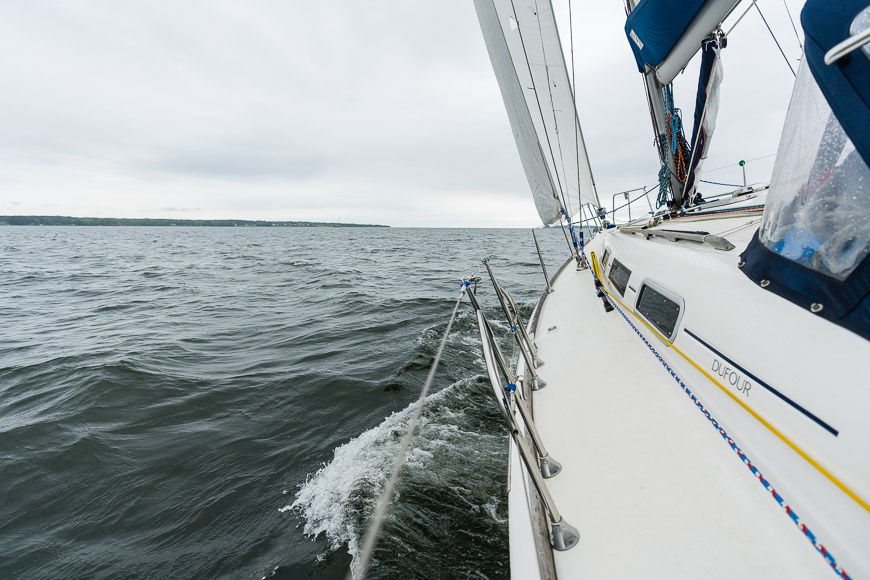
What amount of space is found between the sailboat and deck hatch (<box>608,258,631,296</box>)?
63 centimetres

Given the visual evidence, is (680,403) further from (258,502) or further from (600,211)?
(600,211)

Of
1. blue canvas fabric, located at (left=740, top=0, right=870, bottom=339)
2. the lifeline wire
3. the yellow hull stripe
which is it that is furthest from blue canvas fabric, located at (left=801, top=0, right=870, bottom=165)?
the lifeline wire

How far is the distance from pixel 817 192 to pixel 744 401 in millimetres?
805

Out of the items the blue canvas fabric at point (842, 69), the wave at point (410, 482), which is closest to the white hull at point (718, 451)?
the blue canvas fabric at point (842, 69)

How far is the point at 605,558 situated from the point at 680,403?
100 cm

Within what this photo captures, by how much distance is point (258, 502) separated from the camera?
2.72m

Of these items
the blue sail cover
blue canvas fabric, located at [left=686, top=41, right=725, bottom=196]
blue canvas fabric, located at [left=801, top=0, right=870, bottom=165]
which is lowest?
blue canvas fabric, located at [left=801, top=0, right=870, bottom=165]

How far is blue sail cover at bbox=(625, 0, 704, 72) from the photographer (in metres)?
3.03

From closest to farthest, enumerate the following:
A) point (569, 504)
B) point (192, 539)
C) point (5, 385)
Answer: point (569, 504), point (192, 539), point (5, 385)

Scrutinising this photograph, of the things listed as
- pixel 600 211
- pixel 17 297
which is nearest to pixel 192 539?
pixel 600 211

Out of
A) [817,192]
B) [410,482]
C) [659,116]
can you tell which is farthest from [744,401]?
[659,116]

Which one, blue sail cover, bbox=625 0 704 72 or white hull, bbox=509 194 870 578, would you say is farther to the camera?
Answer: blue sail cover, bbox=625 0 704 72

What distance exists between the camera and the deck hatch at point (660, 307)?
7.04 feet

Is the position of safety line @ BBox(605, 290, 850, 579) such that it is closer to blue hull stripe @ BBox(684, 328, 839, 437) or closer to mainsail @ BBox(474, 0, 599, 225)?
blue hull stripe @ BBox(684, 328, 839, 437)
